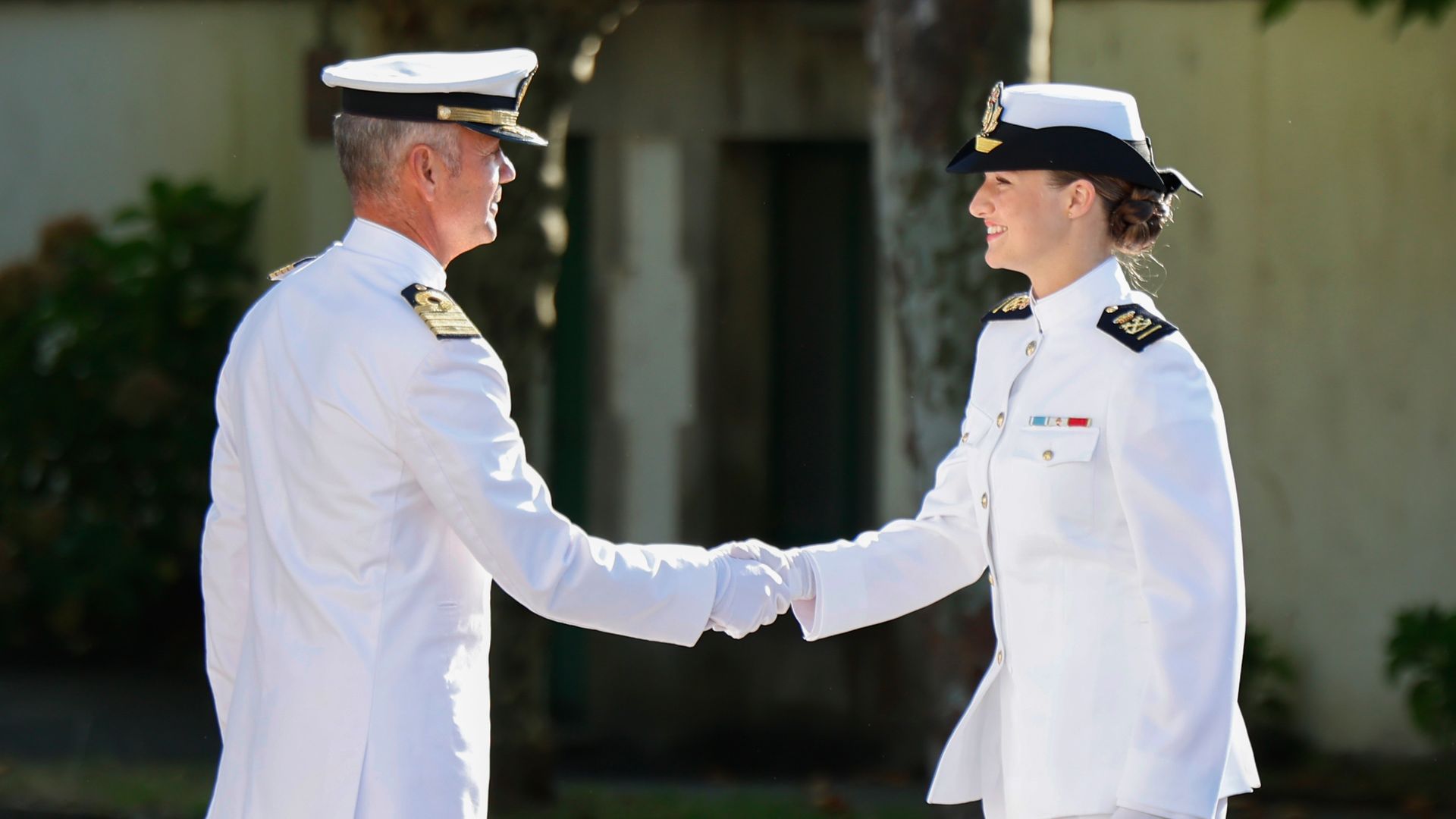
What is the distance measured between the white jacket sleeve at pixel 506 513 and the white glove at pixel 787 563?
25 centimetres

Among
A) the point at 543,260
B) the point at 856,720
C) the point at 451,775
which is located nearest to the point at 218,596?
the point at 451,775

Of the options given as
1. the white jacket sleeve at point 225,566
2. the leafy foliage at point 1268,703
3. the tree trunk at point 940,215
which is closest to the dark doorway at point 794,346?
the leafy foliage at point 1268,703

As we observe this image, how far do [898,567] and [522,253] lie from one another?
9.75 ft

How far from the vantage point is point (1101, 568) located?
302cm

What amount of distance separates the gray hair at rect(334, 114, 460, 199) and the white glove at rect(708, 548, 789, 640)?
88cm

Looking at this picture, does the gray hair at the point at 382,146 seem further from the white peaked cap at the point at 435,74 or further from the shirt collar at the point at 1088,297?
the shirt collar at the point at 1088,297

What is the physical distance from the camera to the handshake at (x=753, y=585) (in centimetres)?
339

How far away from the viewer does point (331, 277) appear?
3080 millimetres

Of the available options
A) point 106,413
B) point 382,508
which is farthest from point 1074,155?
point 106,413

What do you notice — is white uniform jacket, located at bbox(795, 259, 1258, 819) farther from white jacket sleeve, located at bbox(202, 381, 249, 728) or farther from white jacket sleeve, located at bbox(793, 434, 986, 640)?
white jacket sleeve, located at bbox(202, 381, 249, 728)

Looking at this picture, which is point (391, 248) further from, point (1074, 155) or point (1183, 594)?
point (1183, 594)

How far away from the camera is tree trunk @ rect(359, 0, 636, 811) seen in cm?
624

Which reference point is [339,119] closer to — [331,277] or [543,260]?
[331,277]

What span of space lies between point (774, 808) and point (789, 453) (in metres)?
2.07
